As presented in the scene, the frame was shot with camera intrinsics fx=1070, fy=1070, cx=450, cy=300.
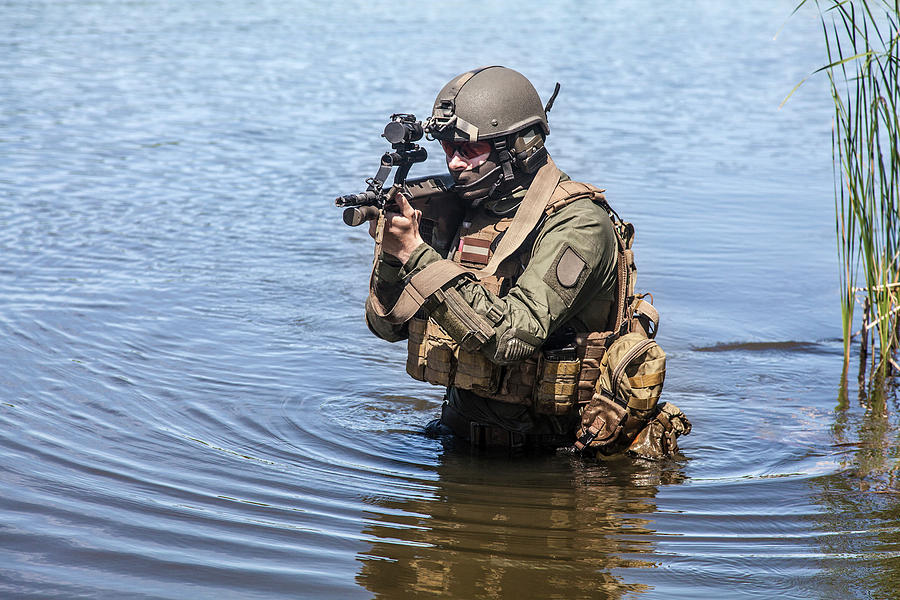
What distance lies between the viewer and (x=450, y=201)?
506cm

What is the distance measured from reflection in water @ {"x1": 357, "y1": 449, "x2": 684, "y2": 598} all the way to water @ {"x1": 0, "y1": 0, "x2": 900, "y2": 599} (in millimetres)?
16

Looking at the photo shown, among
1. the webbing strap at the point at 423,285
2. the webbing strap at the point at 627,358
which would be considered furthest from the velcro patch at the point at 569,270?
the webbing strap at the point at 627,358

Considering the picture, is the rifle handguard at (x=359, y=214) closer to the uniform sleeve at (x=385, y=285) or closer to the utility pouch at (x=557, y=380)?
the uniform sleeve at (x=385, y=285)

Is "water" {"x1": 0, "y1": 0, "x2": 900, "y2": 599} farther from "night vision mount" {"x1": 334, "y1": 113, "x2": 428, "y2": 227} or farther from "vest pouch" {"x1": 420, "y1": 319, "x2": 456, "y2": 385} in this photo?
"night vision mount" {"x1": 334, "y1": 113, "x2": 428, "y2": 227}

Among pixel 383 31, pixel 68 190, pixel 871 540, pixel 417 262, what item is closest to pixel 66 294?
pixel 68 190

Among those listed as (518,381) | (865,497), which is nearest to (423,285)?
(518,381)

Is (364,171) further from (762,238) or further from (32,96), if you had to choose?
(32,96)

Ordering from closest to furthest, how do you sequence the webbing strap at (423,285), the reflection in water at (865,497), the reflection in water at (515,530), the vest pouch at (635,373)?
the reflection in water at (515,530) < the reflection in water at (865,497) < the webbing strap at (423,285) < the vest pouch at (635,373)

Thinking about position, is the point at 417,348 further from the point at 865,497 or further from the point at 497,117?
the point at 865,497

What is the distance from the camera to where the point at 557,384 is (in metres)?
4.79

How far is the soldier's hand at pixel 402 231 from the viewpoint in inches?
169

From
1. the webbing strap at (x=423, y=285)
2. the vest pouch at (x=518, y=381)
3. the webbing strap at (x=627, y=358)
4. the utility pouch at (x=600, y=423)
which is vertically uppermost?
the webbing strap at (x=423, y=285)

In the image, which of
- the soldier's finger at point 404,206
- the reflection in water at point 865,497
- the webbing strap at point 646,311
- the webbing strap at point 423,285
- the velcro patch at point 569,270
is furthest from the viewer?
the webbing strap at point 646,311

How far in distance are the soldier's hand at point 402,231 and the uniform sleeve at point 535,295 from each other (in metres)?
0.05
